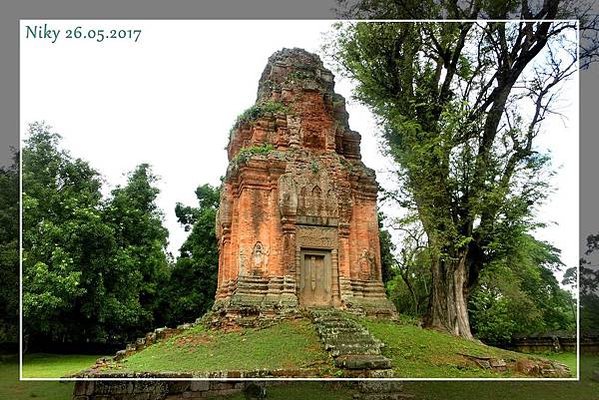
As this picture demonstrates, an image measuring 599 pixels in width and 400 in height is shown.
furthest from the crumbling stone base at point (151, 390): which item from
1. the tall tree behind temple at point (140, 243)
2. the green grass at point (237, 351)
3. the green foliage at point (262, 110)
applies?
the tall tree behind temple at point (140, 243)

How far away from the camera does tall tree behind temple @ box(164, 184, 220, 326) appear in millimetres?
24391

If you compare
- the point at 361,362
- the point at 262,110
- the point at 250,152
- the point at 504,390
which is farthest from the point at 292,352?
the point at 262,110

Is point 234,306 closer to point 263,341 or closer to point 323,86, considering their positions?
point 263,341

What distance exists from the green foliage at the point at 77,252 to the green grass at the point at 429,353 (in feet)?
37.5

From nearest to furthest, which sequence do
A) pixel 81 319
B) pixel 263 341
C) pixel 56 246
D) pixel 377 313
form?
pixel 263 341 < pixel 377 313 < pixel 56 246 < pixel 81 319

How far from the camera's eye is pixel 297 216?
43.9 ft

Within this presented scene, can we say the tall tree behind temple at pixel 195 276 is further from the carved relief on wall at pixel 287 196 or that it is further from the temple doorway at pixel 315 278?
the carved relief on wall at pixel 287 196

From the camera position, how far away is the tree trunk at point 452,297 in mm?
12742

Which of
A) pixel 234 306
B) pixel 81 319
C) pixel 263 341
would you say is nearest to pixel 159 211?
pixel 81 319

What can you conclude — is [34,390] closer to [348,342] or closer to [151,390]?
[151,390]

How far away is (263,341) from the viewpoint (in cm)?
1034

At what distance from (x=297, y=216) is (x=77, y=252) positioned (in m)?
9.62

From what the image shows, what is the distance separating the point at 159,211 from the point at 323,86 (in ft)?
39.5

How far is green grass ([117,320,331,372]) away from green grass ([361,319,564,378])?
4.77 feet
